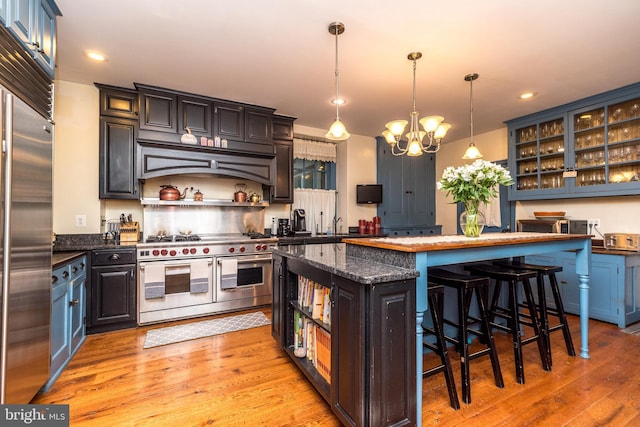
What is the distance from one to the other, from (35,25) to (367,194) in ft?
13.8

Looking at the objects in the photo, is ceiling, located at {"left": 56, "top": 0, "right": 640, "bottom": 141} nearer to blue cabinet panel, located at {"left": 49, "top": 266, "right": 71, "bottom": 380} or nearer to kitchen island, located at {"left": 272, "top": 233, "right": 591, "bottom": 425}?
kitchen island, located at {"left": 272, "top": 233, "right": 591, "bottom": 425}

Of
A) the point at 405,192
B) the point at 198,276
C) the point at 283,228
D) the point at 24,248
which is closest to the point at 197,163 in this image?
the point at 198,276

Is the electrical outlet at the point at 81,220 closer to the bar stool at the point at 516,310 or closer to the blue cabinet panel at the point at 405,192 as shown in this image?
the bar stool at the point at 516,310

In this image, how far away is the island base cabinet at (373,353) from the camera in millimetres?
1394

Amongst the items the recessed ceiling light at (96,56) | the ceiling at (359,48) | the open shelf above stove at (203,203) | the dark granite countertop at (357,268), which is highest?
the recessed ceiling light at (96,56)

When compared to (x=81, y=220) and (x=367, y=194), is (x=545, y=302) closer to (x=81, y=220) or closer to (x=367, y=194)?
(x=367, y=194)

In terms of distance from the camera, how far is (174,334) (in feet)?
9.45

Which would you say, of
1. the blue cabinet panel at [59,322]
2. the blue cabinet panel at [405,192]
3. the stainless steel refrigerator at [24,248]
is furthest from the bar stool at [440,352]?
the blue cabinet panel at [405,192]

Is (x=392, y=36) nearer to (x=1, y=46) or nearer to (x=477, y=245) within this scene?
(x=477, y=245)

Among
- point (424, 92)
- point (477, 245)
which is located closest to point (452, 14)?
point (424, 92)

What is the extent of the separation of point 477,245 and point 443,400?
3.28 feet

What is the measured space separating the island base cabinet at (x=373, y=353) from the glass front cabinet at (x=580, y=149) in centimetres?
357

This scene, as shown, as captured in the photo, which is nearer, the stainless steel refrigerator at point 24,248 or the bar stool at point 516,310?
the stainless steel refrigerator at point 24,248

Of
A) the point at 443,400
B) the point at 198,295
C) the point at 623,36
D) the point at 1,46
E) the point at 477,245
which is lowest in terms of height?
the point at 443,400
